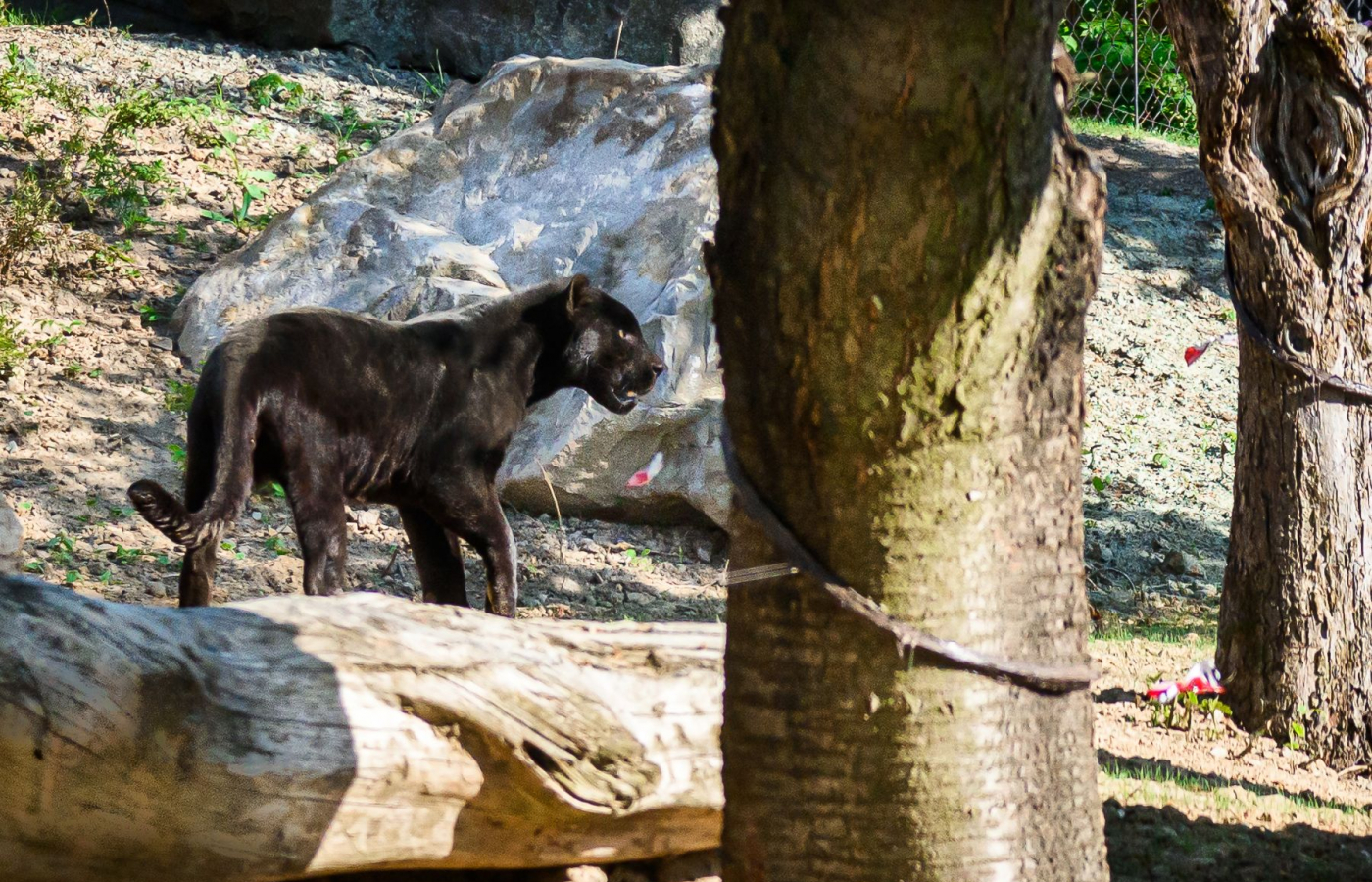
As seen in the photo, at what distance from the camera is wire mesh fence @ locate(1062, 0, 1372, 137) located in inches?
555

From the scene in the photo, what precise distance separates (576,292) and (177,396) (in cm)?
281

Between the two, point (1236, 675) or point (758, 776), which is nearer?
point (758, 776)

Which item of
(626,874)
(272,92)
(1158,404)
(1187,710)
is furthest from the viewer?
(272,92)

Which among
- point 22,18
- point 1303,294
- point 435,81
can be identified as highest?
point 22,18

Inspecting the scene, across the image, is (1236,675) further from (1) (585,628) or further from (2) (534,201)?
(2) (534,201)

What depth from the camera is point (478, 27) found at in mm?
12094

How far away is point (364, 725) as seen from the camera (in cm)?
340

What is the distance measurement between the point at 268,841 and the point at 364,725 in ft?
1.11

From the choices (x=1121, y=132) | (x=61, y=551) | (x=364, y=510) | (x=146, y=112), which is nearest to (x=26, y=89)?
(x=146, y=112)

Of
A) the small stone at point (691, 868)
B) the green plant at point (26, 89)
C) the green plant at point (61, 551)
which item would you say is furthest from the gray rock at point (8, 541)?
the green plant at point (26, 89)

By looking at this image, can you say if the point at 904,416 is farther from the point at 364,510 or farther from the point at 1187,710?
the point at 364,510

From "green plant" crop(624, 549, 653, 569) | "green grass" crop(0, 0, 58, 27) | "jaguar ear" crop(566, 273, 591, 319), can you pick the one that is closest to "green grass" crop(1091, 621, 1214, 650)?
"green plant" crop(624, 549, 653, 569)

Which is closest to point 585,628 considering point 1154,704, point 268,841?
point 268,841

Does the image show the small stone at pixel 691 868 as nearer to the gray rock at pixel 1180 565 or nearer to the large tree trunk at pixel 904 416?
the large tree trunk at pixel 904 416
